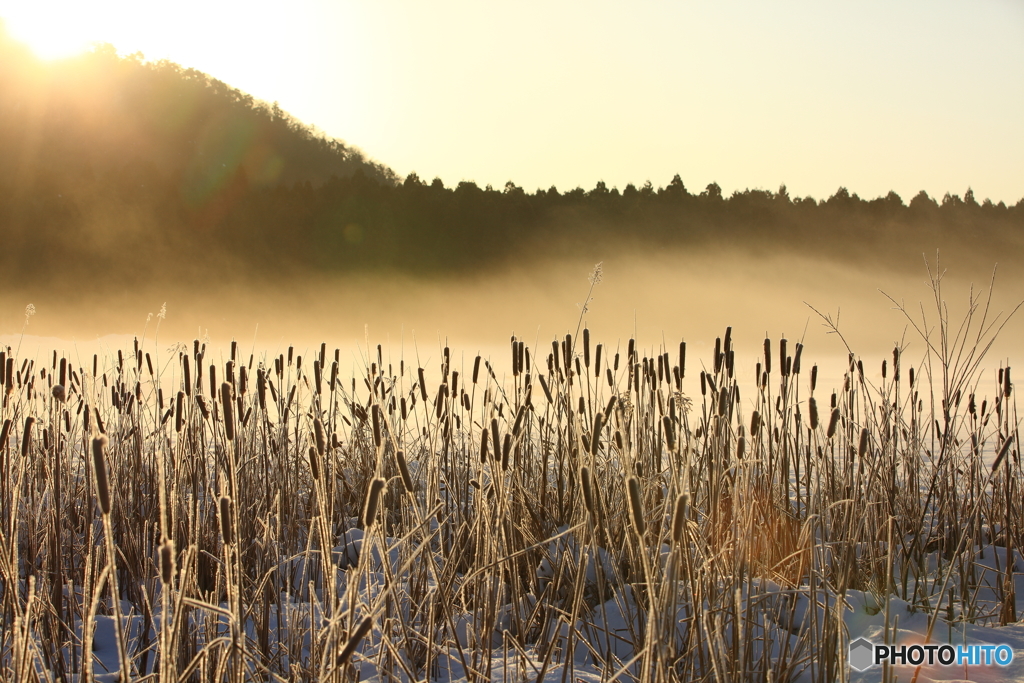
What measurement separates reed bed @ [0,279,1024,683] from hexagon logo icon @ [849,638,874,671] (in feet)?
0.30

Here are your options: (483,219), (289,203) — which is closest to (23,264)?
(289,203)

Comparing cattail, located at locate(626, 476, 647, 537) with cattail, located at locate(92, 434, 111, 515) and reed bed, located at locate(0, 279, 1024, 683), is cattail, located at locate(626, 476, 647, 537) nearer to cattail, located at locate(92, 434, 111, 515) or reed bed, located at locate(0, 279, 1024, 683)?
reed bed, located at locate(0, 279, 1024, 683)

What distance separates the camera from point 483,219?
30.9 meters

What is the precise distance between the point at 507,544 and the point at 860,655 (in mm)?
1006

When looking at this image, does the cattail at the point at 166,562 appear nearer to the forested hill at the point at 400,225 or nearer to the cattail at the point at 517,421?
the cattail at the point at 517,421

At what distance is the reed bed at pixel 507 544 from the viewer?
1.31 metres

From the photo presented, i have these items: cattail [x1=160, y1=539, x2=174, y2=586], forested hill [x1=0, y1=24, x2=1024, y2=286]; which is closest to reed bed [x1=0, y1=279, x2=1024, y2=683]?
cattail [x1=160, y1=539, x2=174, y2=586]

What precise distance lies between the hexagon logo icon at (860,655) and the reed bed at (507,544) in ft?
0.30

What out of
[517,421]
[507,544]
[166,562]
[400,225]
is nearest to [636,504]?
[166,562]

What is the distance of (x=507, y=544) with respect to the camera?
7.37 feet

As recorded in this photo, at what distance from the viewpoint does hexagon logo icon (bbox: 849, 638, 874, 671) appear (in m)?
1.67

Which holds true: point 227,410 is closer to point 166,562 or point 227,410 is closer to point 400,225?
point 166,562

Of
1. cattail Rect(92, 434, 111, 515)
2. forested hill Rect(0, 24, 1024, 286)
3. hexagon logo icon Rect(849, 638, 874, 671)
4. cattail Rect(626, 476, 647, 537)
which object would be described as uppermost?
forested hill Rect(0, 24, 1024, 286)

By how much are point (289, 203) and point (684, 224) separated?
60.4 feet
